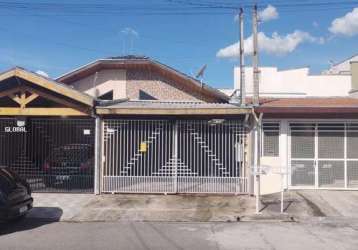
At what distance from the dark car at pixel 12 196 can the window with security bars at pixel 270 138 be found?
792 centimetres

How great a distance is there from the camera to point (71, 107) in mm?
16953

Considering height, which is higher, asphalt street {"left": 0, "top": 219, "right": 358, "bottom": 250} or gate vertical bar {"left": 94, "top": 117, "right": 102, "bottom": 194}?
gate vertical bar {"left": 94, "top": 117, "right": 102, "bottom": 194}

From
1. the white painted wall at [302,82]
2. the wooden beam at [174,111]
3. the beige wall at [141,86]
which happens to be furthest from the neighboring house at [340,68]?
the wooden beam at [174,111]

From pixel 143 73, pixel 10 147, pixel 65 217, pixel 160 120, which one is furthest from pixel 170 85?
pixel 65 217

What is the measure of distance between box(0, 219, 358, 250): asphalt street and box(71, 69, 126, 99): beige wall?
37.1ft

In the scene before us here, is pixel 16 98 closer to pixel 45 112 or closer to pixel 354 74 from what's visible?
pixel 45 112

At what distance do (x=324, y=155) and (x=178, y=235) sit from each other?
755 cm

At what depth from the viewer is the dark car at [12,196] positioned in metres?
11.0

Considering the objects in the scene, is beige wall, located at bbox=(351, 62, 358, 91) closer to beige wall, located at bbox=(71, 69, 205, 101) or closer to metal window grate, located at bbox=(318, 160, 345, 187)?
beige wall, located at bbox=(71, 69, 205, 101)

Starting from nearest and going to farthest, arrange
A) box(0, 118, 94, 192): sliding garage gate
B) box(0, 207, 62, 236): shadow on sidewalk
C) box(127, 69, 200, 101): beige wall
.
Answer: box(0, 207, 62, 236): shadow on sidewalk
box(0, 118, 94, 192): sliding garage gate
box(127, 69, 200, 101): beige wall

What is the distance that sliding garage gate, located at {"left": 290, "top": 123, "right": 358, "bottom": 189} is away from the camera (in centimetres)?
1681

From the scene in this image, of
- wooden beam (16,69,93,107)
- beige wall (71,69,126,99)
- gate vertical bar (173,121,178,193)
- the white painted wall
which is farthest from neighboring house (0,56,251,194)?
the white painted wall

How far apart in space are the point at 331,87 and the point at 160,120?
31.2m

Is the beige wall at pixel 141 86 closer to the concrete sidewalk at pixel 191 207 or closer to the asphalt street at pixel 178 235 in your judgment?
the concrete sidewalk at pixel 191 207
